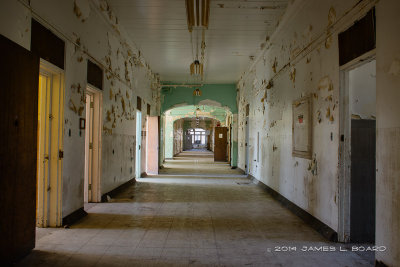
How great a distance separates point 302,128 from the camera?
437cm

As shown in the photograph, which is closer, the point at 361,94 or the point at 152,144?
the point at 361,94

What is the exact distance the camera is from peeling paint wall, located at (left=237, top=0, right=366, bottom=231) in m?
3.43

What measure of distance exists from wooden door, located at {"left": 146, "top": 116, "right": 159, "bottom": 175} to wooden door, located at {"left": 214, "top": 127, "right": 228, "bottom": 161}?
631 cm

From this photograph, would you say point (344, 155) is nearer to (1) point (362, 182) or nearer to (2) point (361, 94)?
(1) point (362, 182)

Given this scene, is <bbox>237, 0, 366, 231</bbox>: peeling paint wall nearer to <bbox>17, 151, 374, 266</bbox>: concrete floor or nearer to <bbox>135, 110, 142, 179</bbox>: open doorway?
<bbox>17, 151, 374, 266</bbox>: concrete floor

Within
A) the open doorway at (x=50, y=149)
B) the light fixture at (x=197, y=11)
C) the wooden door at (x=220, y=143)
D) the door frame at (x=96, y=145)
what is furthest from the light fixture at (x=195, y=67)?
the wooden door at (x=220, y=143)

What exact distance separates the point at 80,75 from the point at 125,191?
3184mm

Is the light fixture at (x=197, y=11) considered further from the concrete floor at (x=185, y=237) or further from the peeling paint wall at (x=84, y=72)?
the concrete floor at (x=185, y=237)

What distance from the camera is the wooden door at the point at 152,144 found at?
9.93 m

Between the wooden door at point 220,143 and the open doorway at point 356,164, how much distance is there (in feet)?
41.0

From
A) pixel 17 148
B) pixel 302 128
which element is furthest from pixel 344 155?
pixel 17 148

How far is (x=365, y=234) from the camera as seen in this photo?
332cm

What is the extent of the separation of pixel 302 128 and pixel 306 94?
50cm

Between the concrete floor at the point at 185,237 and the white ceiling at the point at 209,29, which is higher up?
the white ceiling at the point at 209,29
